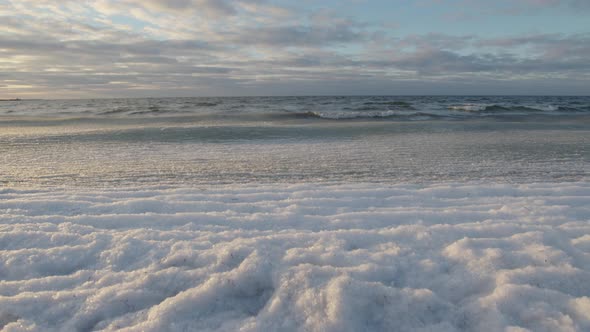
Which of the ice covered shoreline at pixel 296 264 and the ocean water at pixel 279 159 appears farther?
the ocean water at pixel 279 159

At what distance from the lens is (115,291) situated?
2.47m

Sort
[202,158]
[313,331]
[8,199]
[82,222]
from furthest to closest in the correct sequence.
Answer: [202,158] → [8,199] → [82,222] → [313,331]

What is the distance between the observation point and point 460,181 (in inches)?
221

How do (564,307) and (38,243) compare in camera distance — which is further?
(38,243)

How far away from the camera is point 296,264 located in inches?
109

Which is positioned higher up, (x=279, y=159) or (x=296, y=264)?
(x=279, y=159)

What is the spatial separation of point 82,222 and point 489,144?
993cm

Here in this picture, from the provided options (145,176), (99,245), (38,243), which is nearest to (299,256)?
(99,245)

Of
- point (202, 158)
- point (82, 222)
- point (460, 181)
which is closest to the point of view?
point (82, 222)

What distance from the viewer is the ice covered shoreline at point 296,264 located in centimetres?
224

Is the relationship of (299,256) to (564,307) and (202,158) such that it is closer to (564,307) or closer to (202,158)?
(564,307)

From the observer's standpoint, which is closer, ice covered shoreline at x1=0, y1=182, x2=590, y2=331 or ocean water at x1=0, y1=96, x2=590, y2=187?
ice covered shoreline at x1=0, y1=182, x2=590, y2=331

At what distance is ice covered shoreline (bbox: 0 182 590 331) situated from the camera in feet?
7.35

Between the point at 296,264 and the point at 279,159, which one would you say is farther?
the point at 279,159
